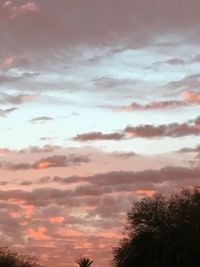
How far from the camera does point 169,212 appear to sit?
219ft

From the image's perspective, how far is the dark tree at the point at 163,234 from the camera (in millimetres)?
61062

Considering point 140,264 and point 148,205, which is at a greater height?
point 148,205

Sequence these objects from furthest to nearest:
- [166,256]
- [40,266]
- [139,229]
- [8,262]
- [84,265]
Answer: [40,266] → [8,262] → [84,265] → [139,229] → [166,256]

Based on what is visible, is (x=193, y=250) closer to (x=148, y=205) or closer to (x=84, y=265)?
(x=148, y=205)

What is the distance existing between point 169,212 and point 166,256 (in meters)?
6.84

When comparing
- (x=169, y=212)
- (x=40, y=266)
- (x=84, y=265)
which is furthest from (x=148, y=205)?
(x=40, y=266)

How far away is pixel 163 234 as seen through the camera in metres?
62.8

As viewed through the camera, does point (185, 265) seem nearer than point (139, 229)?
Yes

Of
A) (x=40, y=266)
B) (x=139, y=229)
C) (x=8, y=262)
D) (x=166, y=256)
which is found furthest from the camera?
(x=40, y=266)

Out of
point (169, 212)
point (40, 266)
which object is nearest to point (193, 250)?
point (169, 212)

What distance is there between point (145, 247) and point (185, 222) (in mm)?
4659

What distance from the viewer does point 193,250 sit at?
6100 cm

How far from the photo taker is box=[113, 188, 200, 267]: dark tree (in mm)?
61062

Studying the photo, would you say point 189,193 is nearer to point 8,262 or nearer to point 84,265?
point 84,265
